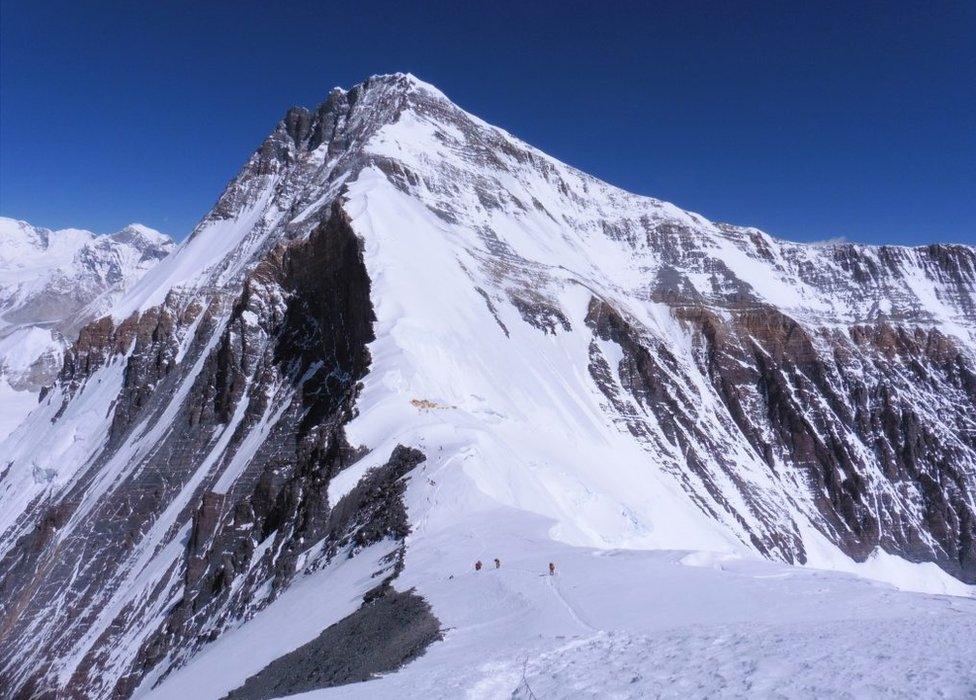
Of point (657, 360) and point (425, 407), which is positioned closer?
point (425, 407)

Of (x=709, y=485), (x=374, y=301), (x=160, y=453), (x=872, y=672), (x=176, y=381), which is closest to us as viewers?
(x=872, y=672)

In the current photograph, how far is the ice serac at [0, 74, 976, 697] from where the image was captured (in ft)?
96.1

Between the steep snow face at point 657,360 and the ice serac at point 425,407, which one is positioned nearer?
the ice serac at point 425,407

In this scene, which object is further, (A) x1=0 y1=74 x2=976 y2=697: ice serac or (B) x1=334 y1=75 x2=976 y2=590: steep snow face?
(B) x1=334 y1=75 x2=976 y2=590: steep snow face

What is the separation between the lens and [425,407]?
1366 inches

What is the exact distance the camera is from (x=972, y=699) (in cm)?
793

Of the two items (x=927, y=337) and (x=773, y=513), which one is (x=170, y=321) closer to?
(x=773, y=513)

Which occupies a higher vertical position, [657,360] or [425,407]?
[657,360]

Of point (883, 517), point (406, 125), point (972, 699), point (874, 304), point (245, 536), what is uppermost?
point (406, 125)

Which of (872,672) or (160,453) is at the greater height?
→ (160,453)

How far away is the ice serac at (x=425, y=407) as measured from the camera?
2928 cm

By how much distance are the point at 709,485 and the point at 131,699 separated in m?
49.0

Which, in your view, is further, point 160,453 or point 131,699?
point 160,453

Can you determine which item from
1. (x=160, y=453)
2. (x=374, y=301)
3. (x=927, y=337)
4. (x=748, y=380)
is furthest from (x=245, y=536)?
(x=927, y=337)
